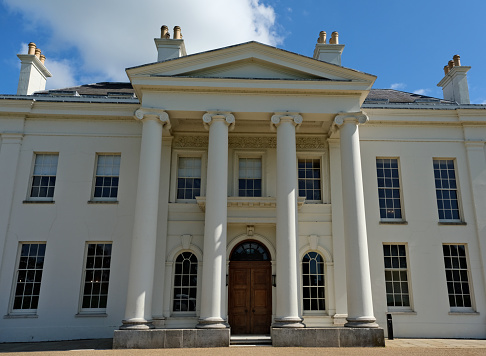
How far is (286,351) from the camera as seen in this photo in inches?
462

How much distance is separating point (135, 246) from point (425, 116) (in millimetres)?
12374

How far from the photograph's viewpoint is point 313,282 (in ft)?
52.2

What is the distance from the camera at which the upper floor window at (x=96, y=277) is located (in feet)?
51.1

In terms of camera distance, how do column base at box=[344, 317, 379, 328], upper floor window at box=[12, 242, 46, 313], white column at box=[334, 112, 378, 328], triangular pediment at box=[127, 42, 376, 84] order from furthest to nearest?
1. upper floor window at box=[12, 242, 46, 313]
2. triangular pediment at box=[127, 42, 376, 84]
3. white column at box=[334, 112, 378, 328]
4. column base at box=[344, 317, 379, 328]

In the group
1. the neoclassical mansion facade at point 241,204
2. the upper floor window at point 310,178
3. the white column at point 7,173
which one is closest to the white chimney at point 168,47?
the neoclassical mansion facade at point 241,204

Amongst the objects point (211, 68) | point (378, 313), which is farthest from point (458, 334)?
point (211, 68)

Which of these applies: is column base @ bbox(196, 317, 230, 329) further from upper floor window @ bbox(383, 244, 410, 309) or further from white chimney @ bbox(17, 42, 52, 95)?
white chimney @ bbox(17, 42, 52, 95)

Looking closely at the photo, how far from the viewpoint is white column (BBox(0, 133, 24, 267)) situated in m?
15.9

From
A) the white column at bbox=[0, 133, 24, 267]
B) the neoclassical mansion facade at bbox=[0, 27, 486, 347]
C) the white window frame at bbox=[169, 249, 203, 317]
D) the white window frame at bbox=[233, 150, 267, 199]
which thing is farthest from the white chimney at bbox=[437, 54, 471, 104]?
the white column at bbox=[0, 133, 24, 267]

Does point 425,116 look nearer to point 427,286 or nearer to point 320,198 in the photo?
point 320,198

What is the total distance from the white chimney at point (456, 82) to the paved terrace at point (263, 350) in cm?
1059

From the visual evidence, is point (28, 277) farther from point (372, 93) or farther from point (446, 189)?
point (372, 93)

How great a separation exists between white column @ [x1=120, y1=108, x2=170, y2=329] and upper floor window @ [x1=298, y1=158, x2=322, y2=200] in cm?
577

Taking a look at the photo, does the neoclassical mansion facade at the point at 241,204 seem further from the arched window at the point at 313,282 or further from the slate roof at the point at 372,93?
the slate roof at the point at 372,93
